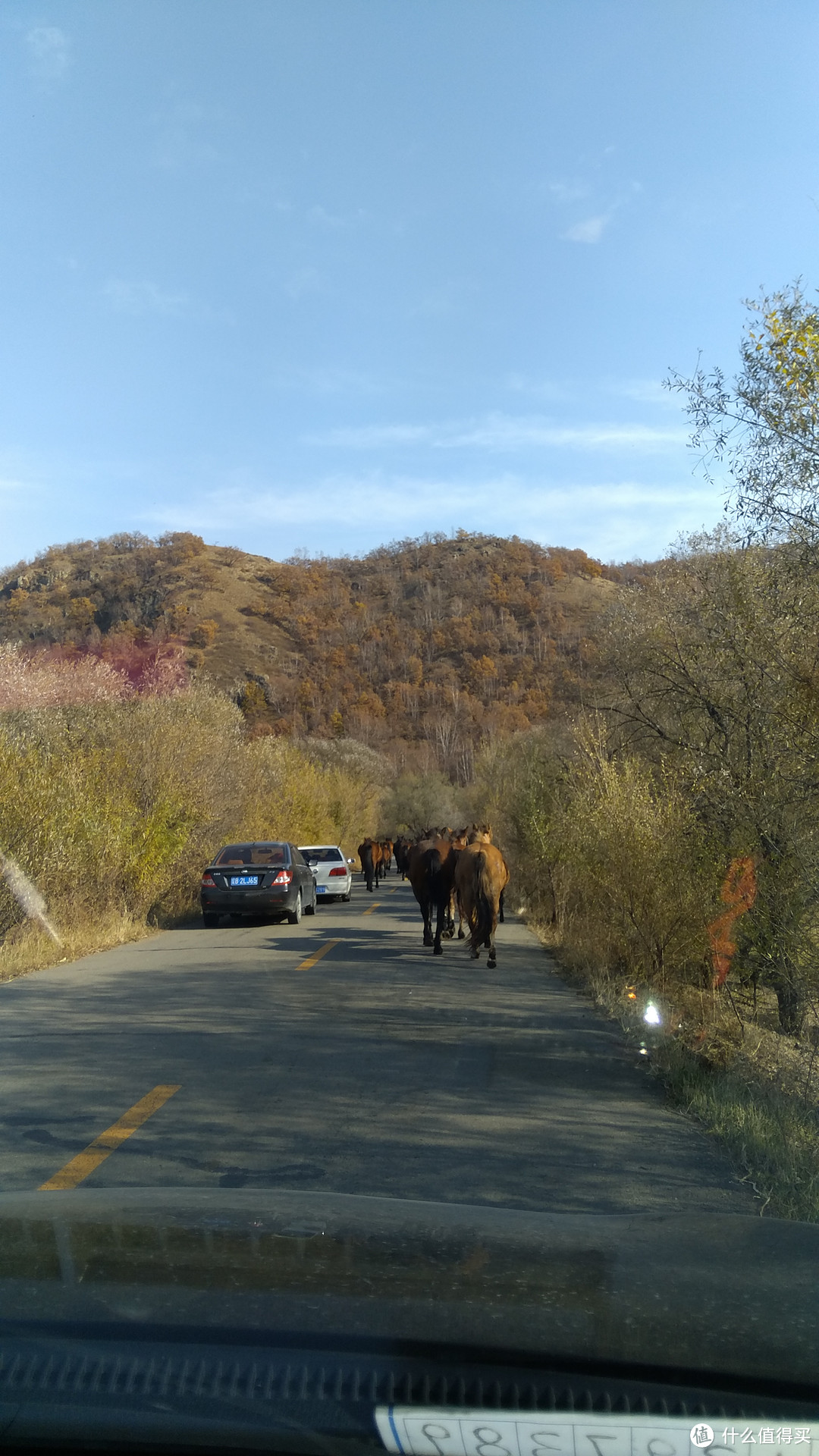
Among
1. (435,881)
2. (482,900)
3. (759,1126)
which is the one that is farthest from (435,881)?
(759,1126)

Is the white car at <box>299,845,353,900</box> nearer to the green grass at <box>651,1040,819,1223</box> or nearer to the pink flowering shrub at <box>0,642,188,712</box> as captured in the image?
the pink flowering shrub at <box>0,642,188,712</box>

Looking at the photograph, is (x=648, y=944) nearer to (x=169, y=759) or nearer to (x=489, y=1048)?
(x=489, y=1048)

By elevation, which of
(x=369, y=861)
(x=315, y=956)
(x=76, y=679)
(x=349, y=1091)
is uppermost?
(x=76, y=679)

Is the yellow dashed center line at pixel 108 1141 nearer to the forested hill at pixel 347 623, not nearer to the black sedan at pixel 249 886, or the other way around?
the black sedan at pixel 249 886

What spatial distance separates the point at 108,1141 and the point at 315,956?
Answer: 30.0 feet

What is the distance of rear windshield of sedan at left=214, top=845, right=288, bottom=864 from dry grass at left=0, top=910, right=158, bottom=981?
1.89 metres

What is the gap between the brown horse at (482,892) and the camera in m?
14.4

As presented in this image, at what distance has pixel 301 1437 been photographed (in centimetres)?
202

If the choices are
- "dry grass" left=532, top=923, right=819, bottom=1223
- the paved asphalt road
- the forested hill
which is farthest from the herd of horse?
the forested hill

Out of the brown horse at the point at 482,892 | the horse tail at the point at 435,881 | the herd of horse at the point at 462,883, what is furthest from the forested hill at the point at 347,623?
the brown horse at the point at 482,892

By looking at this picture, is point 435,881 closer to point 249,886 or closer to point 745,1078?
point 249,886

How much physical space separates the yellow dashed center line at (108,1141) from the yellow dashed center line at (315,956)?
633 cm

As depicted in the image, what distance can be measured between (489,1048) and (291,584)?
355 ft

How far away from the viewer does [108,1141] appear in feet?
20.0
